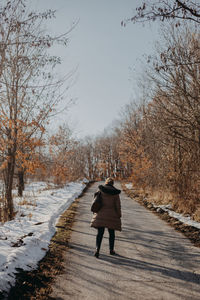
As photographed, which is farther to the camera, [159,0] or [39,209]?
[39,209]

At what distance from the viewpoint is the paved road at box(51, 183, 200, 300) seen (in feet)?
14.3

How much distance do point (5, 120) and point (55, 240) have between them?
14.6 feet

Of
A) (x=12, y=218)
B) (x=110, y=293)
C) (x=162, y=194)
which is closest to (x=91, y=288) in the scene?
(x=110, y=293)

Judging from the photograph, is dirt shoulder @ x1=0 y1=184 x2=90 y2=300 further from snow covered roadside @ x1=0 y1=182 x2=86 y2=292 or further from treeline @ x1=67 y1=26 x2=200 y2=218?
treeline @ x1=67 y1=26 x2=200 y2=218

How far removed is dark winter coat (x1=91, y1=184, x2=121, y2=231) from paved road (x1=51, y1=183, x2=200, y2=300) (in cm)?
70

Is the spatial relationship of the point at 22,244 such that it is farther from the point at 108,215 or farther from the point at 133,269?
the point at 133,269

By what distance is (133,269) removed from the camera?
543 cm

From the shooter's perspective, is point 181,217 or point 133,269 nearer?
point 133,269

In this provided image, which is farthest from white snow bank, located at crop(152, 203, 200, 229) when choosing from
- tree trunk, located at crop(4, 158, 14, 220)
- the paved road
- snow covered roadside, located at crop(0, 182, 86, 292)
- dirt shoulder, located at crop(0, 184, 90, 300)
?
tree trunk, located at crop(4, 158, 14, 220)

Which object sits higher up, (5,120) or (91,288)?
(5,120)

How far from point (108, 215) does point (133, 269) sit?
5.23ft

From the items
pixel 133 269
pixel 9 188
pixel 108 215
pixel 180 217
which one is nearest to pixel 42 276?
pixel 133 269

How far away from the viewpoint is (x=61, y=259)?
238 inches

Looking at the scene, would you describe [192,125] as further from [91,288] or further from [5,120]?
[91,288]
